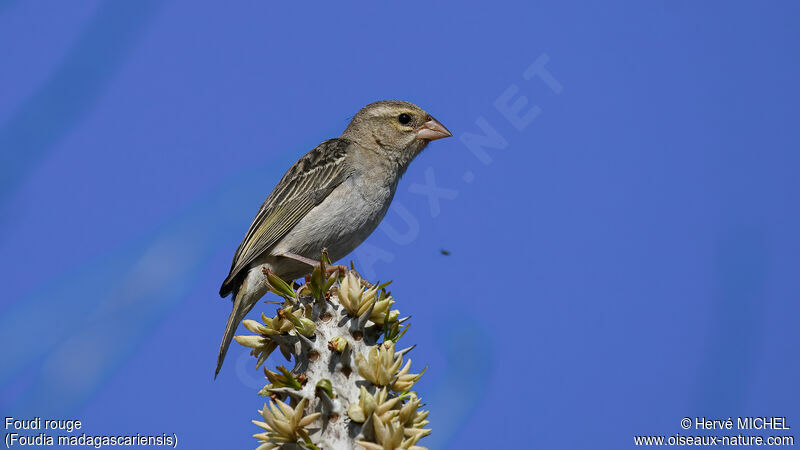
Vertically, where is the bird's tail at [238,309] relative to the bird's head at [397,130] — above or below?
below

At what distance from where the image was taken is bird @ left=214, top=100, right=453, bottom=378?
257 inches

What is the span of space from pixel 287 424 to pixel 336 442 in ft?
0.86

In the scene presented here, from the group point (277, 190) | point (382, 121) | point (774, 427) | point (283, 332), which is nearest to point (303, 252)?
point (277, 190)

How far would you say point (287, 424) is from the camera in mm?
3623

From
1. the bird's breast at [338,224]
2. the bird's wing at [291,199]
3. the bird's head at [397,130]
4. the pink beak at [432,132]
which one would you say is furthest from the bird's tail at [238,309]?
the pink beak at [432,132]

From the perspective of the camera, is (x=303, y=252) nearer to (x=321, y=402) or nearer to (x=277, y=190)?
(x=277, y=190)

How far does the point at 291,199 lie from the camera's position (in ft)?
22.6

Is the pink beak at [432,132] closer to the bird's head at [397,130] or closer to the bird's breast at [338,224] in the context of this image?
the bird's head at [397,130]

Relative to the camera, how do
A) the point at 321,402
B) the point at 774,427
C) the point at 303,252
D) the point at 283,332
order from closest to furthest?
the point at 321,402 < the point at 283,332 < the point at 774,427 < the point at 303,252

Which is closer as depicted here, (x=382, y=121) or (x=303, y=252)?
(x=303, y=252)

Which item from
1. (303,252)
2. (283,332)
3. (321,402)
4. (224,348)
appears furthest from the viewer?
(303,252)

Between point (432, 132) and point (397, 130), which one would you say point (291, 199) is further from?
point (432, 132)

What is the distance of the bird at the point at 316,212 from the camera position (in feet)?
21.4

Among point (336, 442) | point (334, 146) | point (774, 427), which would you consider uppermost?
point (334, 146)
